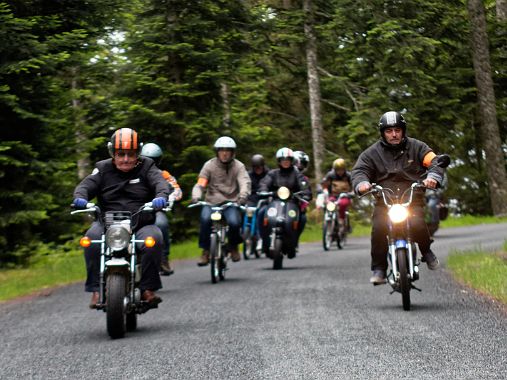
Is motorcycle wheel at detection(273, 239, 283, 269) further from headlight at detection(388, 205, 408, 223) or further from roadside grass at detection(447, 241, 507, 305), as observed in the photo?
headlight at detection(388, 205, 408, 223)

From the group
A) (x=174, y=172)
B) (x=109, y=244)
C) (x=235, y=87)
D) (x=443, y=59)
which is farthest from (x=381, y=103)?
(x=109, y=244)

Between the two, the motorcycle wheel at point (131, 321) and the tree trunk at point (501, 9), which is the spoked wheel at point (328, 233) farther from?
the motorcycle wheel at point (131, 321)

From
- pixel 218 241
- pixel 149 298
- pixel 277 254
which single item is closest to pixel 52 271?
pixel 277 254

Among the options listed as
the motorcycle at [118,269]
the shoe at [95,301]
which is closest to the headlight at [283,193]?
the motorcycle at [118,269]

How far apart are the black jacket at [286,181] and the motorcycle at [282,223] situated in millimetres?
168

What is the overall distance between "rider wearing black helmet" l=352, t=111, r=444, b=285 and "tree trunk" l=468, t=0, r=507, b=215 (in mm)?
18892

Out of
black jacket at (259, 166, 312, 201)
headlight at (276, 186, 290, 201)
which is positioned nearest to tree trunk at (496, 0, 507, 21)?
black jacket at (259, 166, 312, 201)

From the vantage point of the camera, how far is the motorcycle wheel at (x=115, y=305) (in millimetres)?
8664

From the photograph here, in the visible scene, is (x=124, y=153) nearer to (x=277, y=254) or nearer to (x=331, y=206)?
(x=277, y=254)

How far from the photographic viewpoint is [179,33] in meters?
22.2

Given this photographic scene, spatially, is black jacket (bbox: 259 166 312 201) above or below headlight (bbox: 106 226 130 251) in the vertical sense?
above

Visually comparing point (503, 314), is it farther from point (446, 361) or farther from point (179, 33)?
point (179, 33)

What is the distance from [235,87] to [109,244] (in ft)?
53.0

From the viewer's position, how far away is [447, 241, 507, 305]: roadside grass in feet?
36.5
